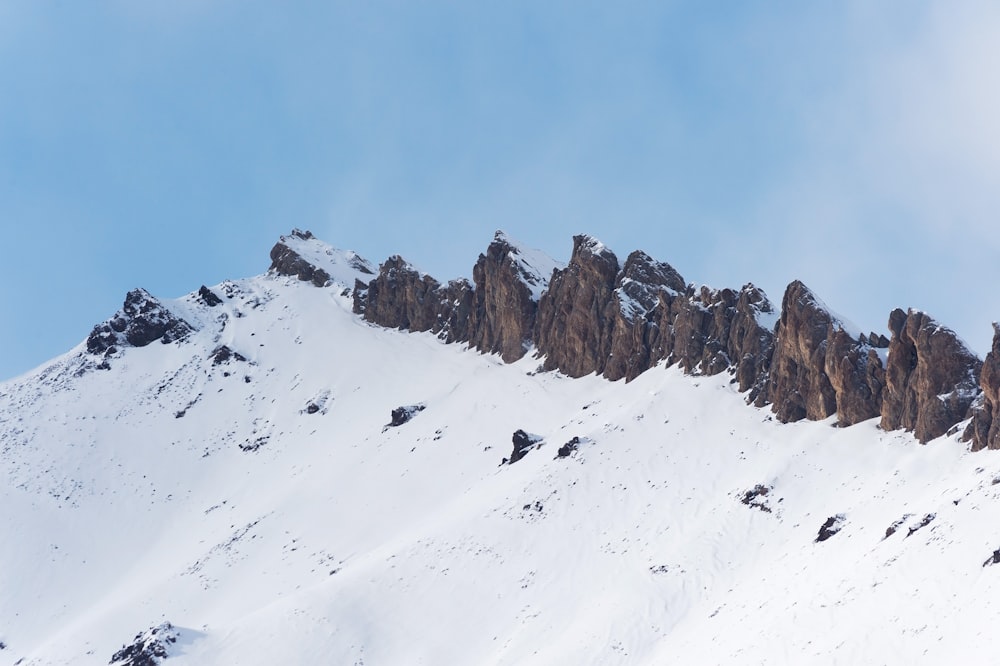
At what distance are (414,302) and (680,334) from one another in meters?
51.9

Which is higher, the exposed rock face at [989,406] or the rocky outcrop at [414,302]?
the rocky outcrop at [414,302]

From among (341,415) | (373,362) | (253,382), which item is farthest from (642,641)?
(253,382)

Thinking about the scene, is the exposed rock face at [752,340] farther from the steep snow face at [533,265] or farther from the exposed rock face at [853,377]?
the steep snow face at [533,265]

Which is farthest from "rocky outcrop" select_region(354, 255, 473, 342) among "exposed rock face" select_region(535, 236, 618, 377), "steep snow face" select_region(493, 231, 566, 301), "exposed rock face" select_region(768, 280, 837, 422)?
"exposed rock face" select_region(768, 280, 837, 422)

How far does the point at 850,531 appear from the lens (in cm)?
5522

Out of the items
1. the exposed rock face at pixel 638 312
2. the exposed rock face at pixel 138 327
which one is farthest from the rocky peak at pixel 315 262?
the exposed rock face at pixel 638 312

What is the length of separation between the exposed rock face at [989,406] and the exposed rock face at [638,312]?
1285 inches

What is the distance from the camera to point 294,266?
159m

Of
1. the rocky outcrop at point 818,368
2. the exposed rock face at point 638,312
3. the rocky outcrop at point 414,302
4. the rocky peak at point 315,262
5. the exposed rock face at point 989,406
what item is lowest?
the exposed rock face at point 989,406

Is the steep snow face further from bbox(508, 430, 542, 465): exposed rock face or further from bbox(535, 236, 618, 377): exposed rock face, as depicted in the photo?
bbox(508, 430, 542, 465): exposed rock face

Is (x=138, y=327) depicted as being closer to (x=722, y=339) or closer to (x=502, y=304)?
(x=502, y=304)

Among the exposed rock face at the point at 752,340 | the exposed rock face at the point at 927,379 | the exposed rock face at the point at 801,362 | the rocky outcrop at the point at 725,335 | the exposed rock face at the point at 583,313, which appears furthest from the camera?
the exposed rock face at the point at 583,313

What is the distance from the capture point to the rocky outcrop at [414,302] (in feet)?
399

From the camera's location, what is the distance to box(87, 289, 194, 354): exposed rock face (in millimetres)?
138500
